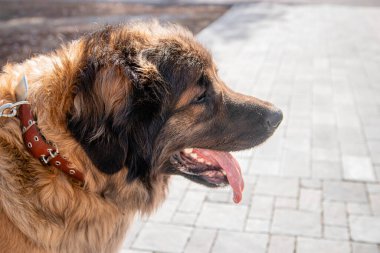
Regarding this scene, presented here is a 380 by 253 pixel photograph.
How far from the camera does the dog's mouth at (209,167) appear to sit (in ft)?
9.27

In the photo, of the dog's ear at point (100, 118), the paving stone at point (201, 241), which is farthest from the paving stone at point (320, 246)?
the dog's ear at point (100, 118)

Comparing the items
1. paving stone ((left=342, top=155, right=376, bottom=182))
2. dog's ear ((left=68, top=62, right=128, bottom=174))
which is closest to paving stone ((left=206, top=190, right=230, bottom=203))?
paving stone ((left=342, top=155, right=376, bottom=182))

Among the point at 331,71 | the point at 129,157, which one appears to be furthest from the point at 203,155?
the point at 331,71

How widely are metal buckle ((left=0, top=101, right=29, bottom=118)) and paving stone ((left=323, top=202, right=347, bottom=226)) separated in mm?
2700

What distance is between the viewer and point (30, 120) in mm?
2230

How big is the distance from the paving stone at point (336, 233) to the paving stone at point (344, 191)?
445 millimetres

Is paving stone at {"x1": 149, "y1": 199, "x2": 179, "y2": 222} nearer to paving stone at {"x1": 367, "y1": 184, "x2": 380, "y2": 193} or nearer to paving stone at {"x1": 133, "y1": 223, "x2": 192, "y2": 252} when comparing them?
paving stone at {"x1": 133, "y1": 223, "x2": 192, "y2": 252}

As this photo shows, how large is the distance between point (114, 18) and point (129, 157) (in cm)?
1028

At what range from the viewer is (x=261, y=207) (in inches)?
164

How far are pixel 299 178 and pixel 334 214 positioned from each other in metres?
0.64

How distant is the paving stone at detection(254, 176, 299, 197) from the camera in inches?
172

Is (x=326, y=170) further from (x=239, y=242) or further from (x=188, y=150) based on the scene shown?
(x=188, y=150)

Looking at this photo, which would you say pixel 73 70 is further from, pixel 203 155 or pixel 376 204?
pixel 376 204

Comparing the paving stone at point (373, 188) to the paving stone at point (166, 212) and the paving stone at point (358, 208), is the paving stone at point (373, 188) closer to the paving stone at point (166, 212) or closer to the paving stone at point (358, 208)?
the paving stone at point (358, 208)
